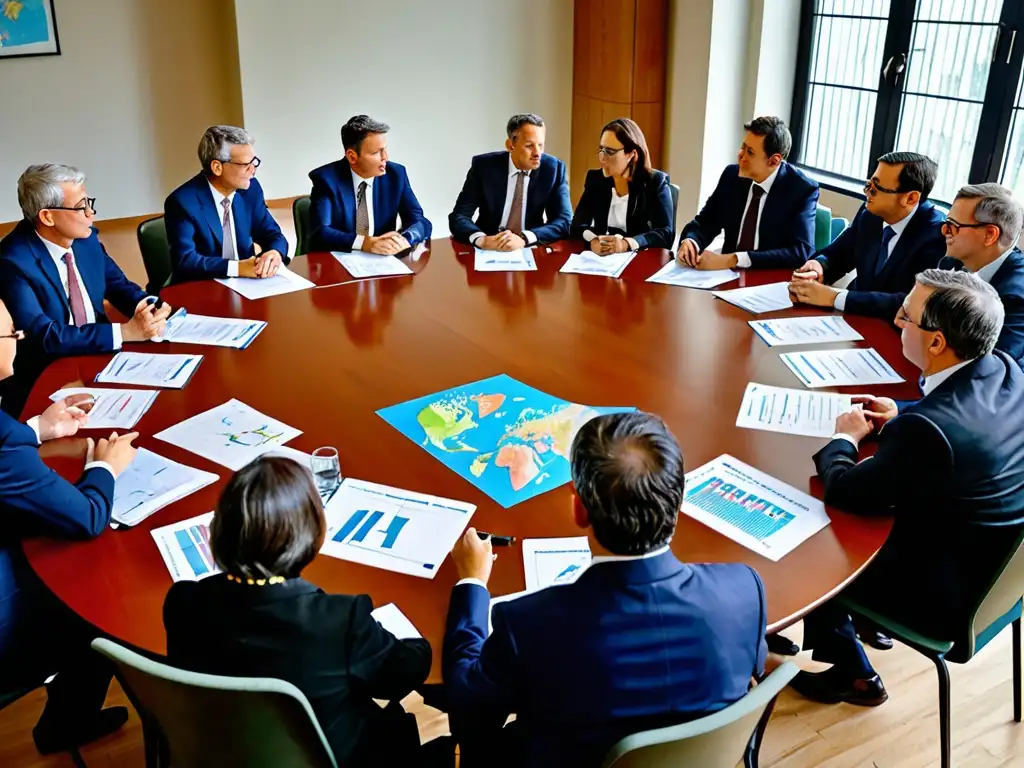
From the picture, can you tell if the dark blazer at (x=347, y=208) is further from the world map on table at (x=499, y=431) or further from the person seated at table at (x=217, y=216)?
the world map on table at (x=499, y=431)

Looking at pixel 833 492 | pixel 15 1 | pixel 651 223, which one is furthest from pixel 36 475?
pixel 15 1

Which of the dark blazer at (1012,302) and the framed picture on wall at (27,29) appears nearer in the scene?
the dark blazer at (1012,302)

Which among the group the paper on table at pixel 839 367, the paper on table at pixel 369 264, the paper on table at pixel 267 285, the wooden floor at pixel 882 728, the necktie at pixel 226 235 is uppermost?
the necktie at pixel 226 235

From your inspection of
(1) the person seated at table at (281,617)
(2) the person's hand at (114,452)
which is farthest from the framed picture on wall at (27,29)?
(1) the person seated at table at (281,617)

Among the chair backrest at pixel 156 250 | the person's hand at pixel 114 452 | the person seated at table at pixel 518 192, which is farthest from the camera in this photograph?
the person seated at table at pixel 518 192

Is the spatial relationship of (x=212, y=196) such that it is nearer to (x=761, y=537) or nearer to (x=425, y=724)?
(x=425, y=724)

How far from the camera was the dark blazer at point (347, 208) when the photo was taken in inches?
157

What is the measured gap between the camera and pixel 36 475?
1877mm

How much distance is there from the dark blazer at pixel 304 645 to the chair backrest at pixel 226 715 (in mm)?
67

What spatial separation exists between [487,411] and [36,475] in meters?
1.12

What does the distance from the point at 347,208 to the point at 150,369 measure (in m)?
1.71

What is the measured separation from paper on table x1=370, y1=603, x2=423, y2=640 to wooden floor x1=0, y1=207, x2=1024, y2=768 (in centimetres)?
91

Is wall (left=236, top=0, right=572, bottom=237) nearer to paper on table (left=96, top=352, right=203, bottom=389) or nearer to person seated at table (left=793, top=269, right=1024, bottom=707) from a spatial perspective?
paper on table (left=96, top=352, right=203, bottom=389)

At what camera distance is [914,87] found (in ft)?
16.4
